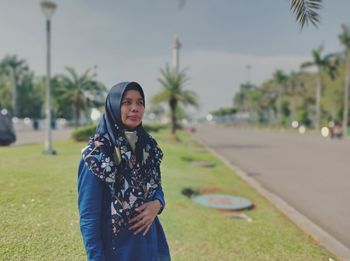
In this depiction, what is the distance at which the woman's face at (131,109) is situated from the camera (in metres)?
2.01

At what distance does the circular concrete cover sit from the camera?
21.1 ft

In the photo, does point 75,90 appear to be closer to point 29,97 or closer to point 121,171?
point 121,171

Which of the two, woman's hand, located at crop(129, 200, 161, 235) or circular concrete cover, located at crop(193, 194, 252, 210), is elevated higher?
woman's hand, located at crop(129, 200, 161, 235)

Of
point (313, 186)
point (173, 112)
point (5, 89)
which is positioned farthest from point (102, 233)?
point (5, 89)

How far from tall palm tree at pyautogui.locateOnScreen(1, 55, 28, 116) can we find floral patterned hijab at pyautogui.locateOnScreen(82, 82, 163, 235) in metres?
54.2

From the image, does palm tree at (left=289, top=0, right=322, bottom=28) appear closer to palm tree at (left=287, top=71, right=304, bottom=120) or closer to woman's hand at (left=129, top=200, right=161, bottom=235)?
woman's hand at (left=129, top=200, right=161, bottom=235)

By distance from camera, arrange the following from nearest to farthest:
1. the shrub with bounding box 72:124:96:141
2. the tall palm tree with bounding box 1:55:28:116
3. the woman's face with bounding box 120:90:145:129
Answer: the woman's face with bounding box 120:90:145:129 → the shrub with bounding box 72:124:96:141 → the tall palm tree with bounding box 1:55:28:116

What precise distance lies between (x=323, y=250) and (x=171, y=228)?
6.32ft

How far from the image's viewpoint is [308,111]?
220ft

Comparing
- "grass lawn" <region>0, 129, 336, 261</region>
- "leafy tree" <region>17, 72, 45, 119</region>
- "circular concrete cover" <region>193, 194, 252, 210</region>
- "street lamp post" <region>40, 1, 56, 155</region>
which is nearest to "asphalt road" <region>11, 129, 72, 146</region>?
"street lamp post" <region>40, 1, 56, 155</region>

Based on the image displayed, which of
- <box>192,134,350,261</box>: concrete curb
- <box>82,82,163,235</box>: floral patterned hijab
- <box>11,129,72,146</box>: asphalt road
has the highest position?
<box>82,82,163,235</box>: floral patterned hijab

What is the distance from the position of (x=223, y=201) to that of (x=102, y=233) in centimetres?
504

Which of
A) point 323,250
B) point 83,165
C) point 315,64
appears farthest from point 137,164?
point 315,64

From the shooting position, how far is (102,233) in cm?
200
